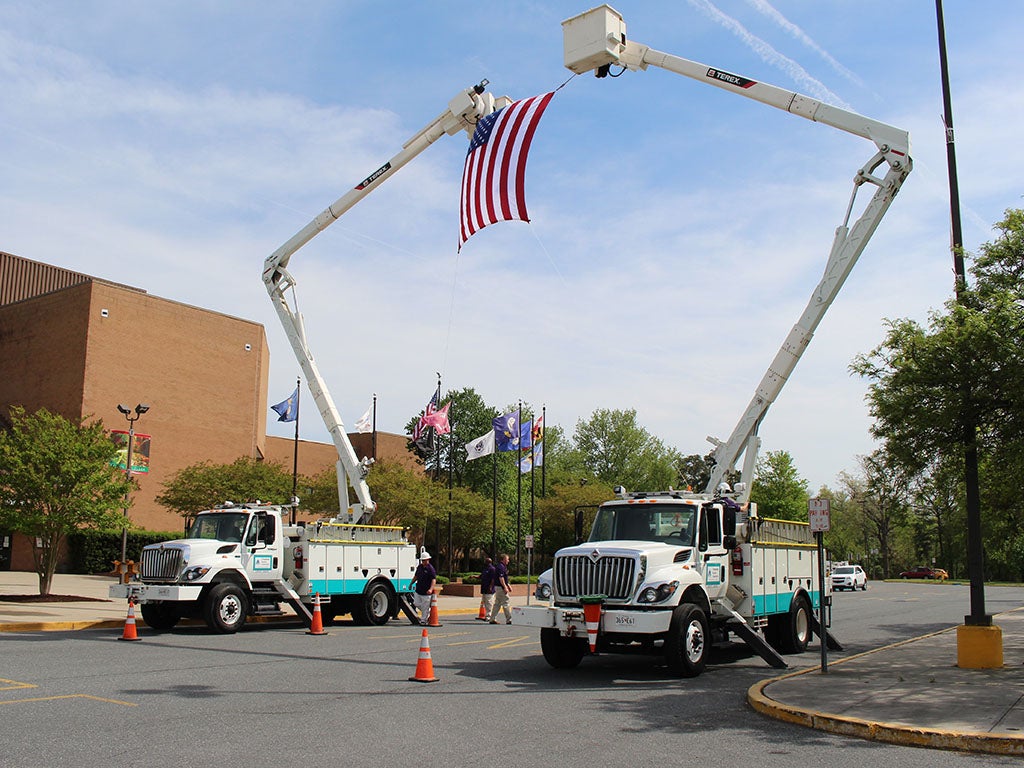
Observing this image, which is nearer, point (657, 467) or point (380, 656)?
point (380, 656)

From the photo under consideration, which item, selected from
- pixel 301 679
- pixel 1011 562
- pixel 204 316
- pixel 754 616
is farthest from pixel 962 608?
pixel 1011 562

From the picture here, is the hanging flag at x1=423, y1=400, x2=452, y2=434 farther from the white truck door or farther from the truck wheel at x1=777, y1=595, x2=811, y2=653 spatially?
the truck wheel at x1=777, y1=595, x2=811, y2=653

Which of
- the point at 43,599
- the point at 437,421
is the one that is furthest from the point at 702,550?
the point at 437,421

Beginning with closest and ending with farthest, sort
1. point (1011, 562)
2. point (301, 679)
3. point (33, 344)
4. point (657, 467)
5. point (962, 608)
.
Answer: point (301, 679) → point (962, 608) → point (33, 344) → point (1011, 562) → point (657, 467)

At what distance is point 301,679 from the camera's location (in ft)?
40.5

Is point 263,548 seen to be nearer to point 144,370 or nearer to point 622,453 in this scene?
point 144,370

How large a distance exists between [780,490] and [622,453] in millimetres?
24489

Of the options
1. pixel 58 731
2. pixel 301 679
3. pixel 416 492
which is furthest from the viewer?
pixel 416 492

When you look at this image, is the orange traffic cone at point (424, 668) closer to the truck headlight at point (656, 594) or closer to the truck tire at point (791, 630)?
the truck headlight at point (656, 594)

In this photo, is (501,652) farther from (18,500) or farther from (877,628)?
(18,500)

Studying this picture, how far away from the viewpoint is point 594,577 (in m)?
13.3

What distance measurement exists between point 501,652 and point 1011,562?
234 feet

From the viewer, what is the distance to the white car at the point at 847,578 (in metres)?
49.8

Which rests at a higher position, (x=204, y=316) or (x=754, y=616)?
(x=204, y=316)
